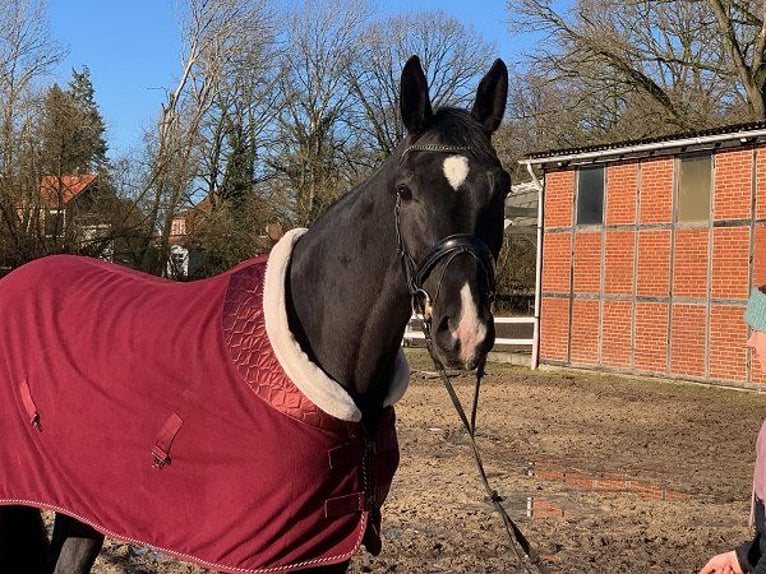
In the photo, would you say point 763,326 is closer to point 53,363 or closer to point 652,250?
point 53,363

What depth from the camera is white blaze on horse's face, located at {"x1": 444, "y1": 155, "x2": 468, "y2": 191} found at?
7.39 ft

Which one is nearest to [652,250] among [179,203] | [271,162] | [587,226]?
[587,226]

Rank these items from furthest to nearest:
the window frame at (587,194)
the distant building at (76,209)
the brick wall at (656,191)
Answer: the distant building at (76,209) < the window frame at (587,194) < the brick wall at (656,191)

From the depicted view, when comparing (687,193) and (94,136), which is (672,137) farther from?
(94,136)

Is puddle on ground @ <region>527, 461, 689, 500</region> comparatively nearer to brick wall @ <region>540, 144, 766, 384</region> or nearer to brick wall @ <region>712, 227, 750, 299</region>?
brick wall @ <region>540, 144, 766, 384</region>

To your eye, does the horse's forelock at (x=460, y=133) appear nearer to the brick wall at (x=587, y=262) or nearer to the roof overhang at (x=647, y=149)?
the roof overhang at (x=647, y=149)

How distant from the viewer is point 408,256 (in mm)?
2318

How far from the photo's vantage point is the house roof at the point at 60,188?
54.5 feet

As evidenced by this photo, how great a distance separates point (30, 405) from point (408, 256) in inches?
61.1

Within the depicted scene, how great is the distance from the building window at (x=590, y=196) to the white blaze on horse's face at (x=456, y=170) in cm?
1381

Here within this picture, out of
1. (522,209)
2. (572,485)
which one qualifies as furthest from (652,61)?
(572,485)

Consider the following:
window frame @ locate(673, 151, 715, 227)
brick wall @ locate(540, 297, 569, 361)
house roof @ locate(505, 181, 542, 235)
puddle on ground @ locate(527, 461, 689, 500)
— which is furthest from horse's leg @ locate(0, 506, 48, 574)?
house roof @ locate(505, 181, 542, 235)

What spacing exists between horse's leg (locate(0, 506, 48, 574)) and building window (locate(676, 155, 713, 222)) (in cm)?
1251

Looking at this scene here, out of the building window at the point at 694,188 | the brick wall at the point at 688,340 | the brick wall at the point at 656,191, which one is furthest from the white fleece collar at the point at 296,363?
the brick wall at the point at 656,191
